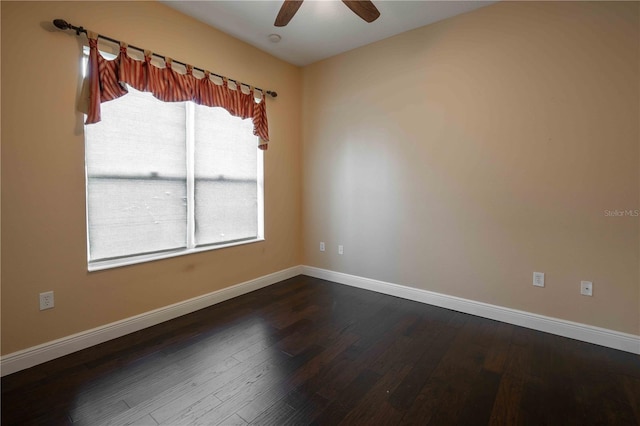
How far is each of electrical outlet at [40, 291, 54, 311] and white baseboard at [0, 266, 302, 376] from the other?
10.1 inches

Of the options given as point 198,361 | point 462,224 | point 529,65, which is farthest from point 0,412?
point 529,65

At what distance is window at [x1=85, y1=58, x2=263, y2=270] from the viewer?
7.57 feet

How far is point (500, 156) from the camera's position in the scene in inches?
103

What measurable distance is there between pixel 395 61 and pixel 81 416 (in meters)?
3.82

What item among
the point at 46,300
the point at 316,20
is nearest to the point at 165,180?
the point at 46,300

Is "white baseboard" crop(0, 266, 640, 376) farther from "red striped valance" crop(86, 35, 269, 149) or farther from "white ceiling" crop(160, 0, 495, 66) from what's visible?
"white ceiling" crop(160, 0, 495, 66)

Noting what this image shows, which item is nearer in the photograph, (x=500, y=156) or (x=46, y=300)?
(x=46, y=300)

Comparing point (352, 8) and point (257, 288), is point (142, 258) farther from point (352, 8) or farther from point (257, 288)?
point (352, 8)

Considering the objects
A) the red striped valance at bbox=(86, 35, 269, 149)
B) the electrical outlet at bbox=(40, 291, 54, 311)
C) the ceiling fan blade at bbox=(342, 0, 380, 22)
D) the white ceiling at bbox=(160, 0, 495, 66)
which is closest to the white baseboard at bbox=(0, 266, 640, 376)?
the electrical outlet at bbox=(40, 291, 54, 311)

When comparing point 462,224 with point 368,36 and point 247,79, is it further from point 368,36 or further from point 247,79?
point 247,79

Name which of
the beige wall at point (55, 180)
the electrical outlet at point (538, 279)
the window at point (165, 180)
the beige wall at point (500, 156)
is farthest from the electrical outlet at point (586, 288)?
the beige wall at point (55, 180)

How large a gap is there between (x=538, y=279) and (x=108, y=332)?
3.60 metres

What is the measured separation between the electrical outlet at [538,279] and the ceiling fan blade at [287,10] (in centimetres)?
291

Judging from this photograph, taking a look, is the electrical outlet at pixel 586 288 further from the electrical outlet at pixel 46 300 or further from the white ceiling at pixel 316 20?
the electrical outlet at pixel 46 300
